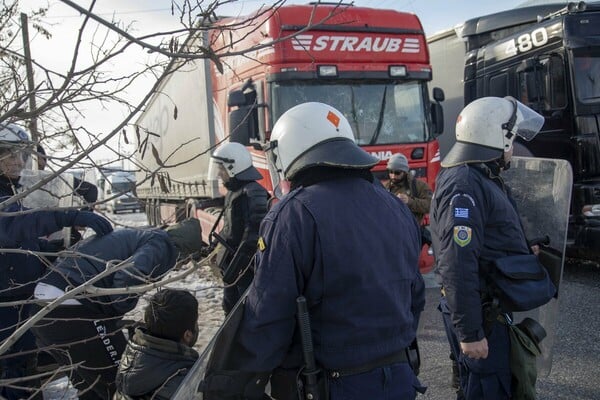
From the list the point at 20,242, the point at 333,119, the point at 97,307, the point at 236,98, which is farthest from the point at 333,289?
the point at 236,98

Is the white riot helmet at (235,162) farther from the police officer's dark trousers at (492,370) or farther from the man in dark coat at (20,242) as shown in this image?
the police officer's dark trousers at (492,370)

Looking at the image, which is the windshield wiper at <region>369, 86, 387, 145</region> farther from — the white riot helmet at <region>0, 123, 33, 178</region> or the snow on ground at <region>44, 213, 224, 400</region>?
the white riot helmet at <region>0, 123, 33, 178</region>

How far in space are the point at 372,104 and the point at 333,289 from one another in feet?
15.7

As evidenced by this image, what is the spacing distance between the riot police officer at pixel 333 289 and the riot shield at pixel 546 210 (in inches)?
55.6

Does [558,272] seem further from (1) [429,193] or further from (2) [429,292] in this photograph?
(2) [429,292]

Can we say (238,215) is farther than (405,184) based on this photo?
No

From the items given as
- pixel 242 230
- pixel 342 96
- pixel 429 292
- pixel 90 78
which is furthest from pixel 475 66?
pixel 90 78

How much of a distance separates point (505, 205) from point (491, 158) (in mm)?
261

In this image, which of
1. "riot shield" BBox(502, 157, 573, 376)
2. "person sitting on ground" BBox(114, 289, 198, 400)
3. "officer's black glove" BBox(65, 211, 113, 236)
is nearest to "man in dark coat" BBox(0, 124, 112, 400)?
"officer's black glove" BBox(65, 211, 113, 236)

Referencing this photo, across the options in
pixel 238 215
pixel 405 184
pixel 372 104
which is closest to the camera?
pixel 238 215

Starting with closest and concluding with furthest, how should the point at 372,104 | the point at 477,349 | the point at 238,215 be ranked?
the point at 477,349, the point at 238,215, the point at 372,104

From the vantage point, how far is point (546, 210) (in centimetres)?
296

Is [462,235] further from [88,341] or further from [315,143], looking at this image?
[88,341]

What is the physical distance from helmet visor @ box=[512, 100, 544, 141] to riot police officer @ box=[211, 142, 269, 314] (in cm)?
210
